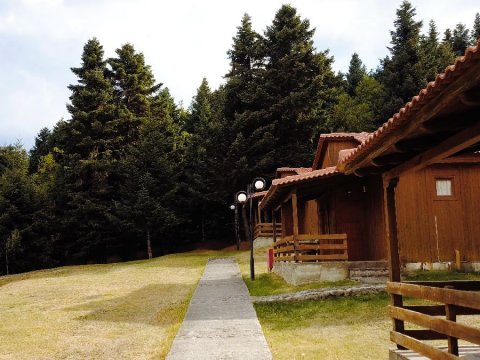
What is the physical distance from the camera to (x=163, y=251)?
155ft

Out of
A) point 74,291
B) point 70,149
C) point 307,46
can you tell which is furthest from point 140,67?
point 74,291

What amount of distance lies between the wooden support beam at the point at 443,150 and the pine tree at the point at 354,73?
65.0 meters

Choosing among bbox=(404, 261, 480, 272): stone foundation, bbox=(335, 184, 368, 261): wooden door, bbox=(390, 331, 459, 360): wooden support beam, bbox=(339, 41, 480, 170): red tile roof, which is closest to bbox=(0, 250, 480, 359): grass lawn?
bbox=(404, 261, 480, 272): stone foundation

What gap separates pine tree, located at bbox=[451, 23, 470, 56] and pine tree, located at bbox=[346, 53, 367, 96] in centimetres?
1288

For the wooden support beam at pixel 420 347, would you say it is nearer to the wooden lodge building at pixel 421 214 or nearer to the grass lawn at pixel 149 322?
the grass lawn at pixel 149 322

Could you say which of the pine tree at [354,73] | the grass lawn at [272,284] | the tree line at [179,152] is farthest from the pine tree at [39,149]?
the grass lawn at [272,284]

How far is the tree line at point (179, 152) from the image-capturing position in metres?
39.9

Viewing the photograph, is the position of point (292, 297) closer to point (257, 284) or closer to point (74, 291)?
point (257, 284)

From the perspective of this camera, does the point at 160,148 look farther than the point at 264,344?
Yes

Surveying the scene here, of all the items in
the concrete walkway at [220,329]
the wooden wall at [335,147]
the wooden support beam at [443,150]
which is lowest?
the concrete walkway at [220,329]

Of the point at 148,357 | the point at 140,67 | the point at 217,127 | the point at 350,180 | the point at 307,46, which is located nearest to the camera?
the point at 148,357

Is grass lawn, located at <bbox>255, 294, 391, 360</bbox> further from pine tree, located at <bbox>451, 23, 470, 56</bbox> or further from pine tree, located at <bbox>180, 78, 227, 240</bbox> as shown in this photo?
pine tree, located at <bbox>451, 23, 470, 56</bbox>

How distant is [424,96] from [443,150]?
1081 mm

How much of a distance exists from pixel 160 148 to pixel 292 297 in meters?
31.8
